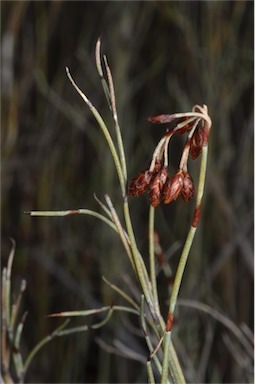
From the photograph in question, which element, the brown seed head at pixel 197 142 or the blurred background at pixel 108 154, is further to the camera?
the blurred background at pixel 108 154

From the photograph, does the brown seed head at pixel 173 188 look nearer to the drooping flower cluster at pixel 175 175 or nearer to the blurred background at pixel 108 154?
the drooping flower cluster at pixel 175 175

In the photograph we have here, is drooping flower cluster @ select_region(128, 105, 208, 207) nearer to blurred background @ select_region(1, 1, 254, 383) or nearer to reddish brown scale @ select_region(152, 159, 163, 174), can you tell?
reddish brown scale @ select_region(152, 159, 163, 174)

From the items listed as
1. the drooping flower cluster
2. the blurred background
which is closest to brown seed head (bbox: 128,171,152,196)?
the drooping flower cluster

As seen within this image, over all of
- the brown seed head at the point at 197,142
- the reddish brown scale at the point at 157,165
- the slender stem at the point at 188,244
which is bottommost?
the slender stem at the point at 188,244

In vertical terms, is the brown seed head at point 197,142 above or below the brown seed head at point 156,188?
above

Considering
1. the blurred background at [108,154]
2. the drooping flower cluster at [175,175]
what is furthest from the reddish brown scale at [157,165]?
the blurred background at [108,154]

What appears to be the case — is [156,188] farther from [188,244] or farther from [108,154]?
[108,154]
